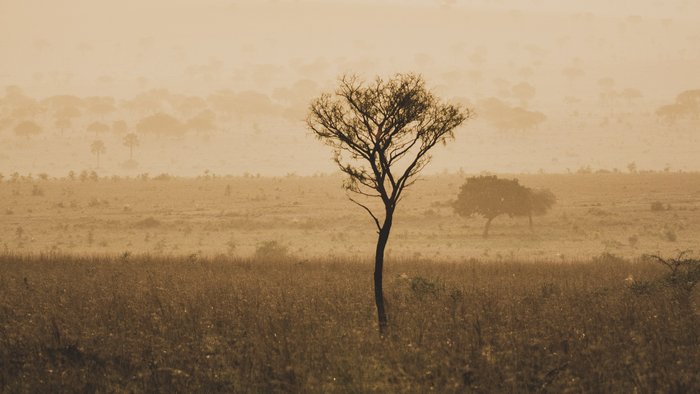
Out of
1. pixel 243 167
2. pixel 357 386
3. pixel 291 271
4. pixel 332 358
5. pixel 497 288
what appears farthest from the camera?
pixel 243 167

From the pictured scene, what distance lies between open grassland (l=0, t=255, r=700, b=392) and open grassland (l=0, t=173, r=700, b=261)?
17351 millimetres

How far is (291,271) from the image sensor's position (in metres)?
19.1

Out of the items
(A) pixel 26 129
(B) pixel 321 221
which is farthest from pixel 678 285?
(A) pixel 26 129

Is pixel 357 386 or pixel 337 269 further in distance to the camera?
pixel 337 269

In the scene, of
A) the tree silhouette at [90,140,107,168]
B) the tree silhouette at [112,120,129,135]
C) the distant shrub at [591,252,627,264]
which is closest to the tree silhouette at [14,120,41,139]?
the tree silhouette at [112,120,129,135]

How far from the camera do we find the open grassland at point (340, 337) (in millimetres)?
8234

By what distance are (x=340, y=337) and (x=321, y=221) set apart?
122ft

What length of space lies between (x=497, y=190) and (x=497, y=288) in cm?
2726

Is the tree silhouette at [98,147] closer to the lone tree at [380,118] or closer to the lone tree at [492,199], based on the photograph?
the lone tree at [492,199]

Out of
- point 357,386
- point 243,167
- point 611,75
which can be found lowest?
point 357,386

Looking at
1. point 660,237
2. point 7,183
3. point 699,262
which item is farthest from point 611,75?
point 699,262

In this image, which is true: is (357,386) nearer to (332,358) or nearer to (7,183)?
(332,358)

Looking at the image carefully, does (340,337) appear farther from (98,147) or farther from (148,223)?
(98,147)

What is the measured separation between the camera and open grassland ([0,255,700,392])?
8234 millimetres
